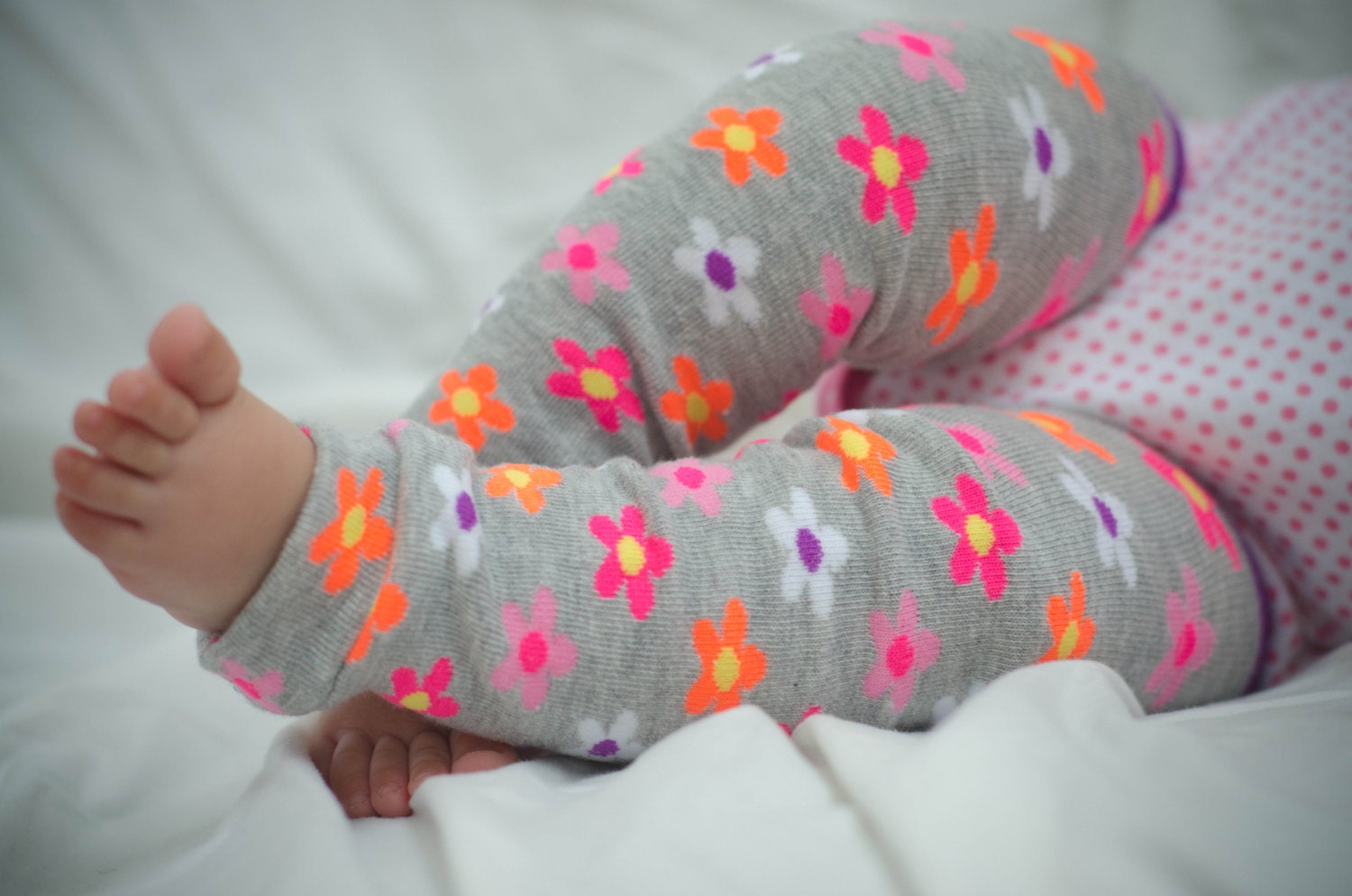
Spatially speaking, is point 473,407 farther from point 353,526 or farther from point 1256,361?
point 1256,361

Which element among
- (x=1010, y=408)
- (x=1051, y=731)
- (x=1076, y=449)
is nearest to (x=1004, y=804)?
(x=1051, y=731)

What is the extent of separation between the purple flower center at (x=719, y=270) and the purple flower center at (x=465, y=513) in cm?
21

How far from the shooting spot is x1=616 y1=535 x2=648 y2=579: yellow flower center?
1.34ft

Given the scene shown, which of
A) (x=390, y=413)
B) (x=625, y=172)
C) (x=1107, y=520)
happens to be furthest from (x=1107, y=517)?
(x=390, y=413)

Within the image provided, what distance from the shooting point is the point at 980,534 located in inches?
18.1

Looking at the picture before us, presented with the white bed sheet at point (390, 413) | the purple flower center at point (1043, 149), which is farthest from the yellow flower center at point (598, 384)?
the purple flower center at point (1043, 149)

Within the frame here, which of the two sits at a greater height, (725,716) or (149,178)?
(149,178)

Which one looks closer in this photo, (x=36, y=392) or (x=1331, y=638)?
(x=1331, y=638)

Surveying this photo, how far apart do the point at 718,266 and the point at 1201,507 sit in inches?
13.3

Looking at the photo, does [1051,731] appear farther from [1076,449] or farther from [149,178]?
[149,178]

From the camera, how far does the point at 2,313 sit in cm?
76

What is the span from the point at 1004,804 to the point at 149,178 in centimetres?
85

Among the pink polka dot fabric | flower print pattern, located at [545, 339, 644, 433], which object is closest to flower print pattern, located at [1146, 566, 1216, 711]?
the pink polka dot fabric

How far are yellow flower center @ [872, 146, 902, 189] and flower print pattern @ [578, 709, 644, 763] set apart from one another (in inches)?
13.2
